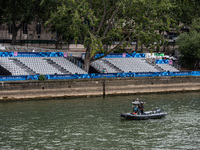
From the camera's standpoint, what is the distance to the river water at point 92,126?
4628 cm

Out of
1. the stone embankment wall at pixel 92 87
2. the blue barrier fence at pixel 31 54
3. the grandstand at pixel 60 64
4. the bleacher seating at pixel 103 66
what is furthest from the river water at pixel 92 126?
the bleacher seating at pixel 103 66

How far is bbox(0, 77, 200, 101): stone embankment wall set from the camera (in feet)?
232

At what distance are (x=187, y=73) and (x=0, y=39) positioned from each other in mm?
43288

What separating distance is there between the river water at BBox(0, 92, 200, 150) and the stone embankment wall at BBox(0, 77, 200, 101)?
2.43m

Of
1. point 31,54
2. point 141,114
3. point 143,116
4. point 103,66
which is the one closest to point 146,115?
point 143,116

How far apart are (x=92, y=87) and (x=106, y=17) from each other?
47.7 feet

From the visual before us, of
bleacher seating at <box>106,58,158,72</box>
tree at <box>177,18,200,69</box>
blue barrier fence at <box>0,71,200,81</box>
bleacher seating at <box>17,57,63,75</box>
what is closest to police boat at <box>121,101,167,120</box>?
blue barrier fence at <box>0,71,200,81</box>

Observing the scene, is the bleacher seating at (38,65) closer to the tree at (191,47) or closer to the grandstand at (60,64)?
the grandstand at (60,64)

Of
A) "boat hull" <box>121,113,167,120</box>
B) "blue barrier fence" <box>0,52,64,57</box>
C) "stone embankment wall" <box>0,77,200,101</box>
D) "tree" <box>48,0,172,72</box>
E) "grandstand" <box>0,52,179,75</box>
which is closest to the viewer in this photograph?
"boat hull" <box>121,113,167,120</box>

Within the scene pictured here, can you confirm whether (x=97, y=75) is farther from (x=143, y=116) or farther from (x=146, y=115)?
(x=143, y=116)

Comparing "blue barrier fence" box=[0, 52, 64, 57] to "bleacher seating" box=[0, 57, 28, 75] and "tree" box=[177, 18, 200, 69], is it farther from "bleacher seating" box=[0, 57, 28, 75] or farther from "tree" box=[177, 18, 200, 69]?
"tree" box=[177, 18, 200, 69]

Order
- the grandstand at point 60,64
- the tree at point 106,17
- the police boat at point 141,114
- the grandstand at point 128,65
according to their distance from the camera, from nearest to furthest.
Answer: the police boat at point 141,114 < the grandstand at point 60,64 < the tree at point 106,17 < the grandstand at point 128,65

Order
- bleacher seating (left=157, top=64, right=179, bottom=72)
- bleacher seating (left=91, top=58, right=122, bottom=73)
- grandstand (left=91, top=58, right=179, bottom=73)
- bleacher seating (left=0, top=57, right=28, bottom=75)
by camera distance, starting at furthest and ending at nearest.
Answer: bleacher seating (left=157, top=64, right=179, bottom=72), grandstand (left=91, top=58, right=179, bottom=73), bleacher seating (left=91, top=58, right=122, bottom=73), bleacher seating (left=0, top=57, right=28, bottom=75)

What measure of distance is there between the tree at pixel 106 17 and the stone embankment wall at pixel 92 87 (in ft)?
19.2
